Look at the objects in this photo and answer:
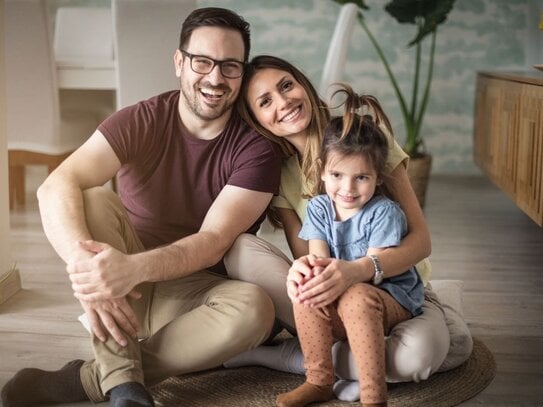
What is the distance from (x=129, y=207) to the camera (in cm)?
244

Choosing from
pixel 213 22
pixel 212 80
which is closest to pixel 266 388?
pixel 212 80

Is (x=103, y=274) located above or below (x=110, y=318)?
above

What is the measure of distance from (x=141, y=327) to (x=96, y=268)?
0.41m

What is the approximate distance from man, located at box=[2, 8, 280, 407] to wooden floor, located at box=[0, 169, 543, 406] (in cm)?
20

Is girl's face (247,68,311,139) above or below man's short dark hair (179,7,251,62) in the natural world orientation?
below

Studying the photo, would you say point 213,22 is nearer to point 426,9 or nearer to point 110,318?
point 110,318

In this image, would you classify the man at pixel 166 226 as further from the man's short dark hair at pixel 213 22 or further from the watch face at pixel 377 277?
the watch face at pixel 377 277

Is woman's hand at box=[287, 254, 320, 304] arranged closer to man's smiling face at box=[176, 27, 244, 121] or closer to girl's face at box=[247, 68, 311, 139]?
girl's face at box=[247, 68, 311, 139]

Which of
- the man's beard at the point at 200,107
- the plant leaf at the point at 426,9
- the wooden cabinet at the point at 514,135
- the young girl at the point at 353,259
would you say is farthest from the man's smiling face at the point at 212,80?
the plant leaf at the point at 426,9

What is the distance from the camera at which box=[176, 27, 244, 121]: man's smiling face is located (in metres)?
2.27

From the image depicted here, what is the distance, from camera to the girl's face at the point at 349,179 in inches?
79.4

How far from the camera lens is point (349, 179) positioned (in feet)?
6.62

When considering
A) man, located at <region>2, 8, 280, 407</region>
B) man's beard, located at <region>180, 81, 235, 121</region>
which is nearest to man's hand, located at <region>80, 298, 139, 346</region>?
man, located at <region>2, 8, 280, 407</region>

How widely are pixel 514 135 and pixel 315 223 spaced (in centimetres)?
197
